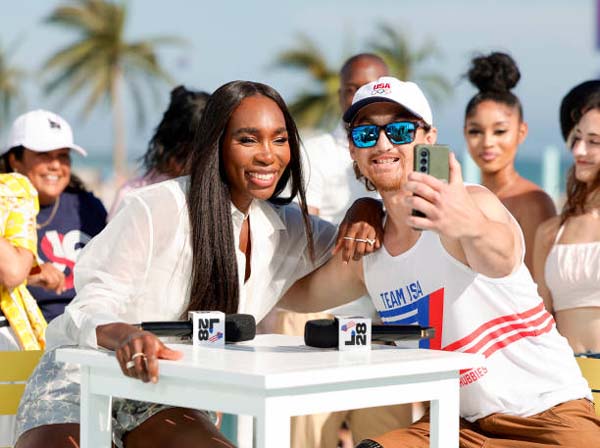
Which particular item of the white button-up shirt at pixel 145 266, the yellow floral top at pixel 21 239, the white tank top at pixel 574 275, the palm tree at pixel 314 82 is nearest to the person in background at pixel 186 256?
the white button-up shirt at pixel 145 266

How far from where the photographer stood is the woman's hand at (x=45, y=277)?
4.85 m

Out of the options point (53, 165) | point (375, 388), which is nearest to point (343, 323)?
point (375, 388)

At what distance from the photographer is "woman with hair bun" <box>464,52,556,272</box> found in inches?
226

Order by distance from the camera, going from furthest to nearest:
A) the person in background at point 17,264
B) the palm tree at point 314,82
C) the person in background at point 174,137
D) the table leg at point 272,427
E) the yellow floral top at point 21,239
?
the palm tree at point 314,82
the person in background at point 174,137
the yellow floral top at point 21,239
the person in background at point 17,264
the table leg at point 272,427

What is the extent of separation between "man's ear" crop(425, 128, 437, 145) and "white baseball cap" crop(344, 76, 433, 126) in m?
0.05

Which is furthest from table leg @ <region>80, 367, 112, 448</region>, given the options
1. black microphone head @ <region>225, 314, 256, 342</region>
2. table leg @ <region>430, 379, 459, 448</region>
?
table leg @ <region>430, 379, 459, 448</region>

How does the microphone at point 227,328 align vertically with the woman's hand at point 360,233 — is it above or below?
below

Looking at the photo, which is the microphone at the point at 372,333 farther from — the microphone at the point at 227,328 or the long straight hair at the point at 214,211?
the long straight hair at the point at 214,211

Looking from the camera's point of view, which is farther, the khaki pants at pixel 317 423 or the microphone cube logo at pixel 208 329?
the khaki pants at pixel 317 423

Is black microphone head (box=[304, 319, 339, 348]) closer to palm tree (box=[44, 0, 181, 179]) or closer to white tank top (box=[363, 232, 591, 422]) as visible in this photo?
white tank top (box=[363, 232, 591, 422])

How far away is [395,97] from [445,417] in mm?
1105

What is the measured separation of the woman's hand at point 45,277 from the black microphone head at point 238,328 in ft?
5.84

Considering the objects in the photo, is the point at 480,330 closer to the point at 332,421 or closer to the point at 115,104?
the point at 332,421

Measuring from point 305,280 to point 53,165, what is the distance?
6.20 ft
